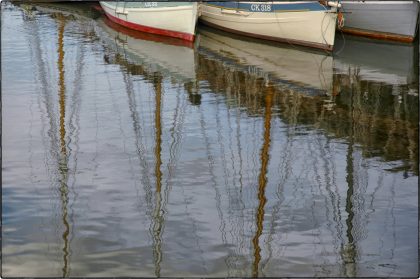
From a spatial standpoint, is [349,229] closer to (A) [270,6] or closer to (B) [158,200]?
(B) [158,200]

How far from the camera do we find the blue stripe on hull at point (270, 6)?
35.9 metres

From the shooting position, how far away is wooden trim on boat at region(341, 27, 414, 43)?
39.0 m

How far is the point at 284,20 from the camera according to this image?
37.5 m

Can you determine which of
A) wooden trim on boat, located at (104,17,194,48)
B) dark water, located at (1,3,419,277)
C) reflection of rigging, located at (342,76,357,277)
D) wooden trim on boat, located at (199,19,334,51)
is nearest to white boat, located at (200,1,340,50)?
wooden trim on boat, located at (199,19,334,51)

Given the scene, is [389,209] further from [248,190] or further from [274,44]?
[274,44]

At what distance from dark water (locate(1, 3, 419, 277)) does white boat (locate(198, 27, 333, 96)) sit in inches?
6.3

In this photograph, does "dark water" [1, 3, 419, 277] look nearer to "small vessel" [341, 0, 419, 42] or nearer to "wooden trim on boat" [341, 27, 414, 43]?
"small vessel" [341, 0, 419, 42]

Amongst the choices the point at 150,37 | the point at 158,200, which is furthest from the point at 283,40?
the point at 158,200

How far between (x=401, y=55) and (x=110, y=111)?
16.9 m

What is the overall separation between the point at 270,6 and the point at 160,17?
20.9 ft

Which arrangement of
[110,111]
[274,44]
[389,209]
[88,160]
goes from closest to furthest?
[389,209] < [88,160] < [110,111] < [274,44]

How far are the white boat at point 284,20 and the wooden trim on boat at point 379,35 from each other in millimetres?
4442

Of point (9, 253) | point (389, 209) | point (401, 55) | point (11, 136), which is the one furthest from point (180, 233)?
point (401, 55)

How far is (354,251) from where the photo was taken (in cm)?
1533
